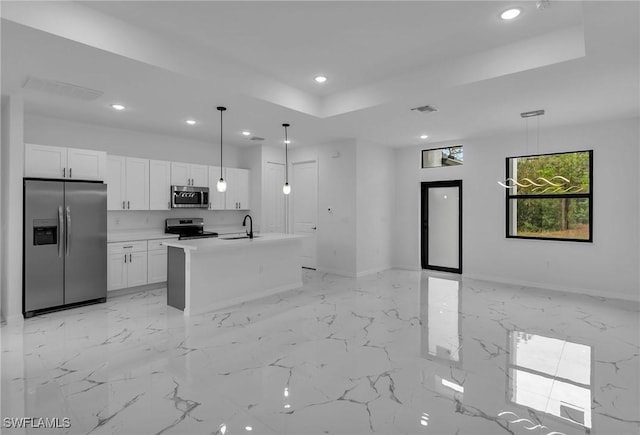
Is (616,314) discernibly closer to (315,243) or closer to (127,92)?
(315,243)

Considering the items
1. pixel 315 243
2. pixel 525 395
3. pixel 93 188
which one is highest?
pixel 93 188

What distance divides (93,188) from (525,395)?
544 cm

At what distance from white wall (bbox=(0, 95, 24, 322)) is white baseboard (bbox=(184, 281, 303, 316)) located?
6.53 feet

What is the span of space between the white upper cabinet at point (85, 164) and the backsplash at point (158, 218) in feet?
3.26

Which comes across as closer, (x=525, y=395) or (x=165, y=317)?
(x=525, y=395)

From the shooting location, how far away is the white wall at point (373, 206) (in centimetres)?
695

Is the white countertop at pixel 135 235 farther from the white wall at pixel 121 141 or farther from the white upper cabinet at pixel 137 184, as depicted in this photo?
the white wall at pixel 121 141

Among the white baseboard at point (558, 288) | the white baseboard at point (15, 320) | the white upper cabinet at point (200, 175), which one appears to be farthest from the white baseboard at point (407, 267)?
the white baseboard at point (15, 320)

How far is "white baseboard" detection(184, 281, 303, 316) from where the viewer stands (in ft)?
A: 14.9

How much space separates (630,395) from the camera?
2566 mm

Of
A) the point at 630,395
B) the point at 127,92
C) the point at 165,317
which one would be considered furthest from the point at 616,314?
the point at 127,92

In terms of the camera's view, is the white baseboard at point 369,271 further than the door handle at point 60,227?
Yes

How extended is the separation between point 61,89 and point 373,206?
535cm

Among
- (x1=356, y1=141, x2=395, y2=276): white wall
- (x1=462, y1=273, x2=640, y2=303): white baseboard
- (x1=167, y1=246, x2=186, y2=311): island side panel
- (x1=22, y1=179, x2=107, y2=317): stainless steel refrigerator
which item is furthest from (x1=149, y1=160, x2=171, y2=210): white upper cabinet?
(x1=462, y1=273, x2=640, y2=303): white baseboard
